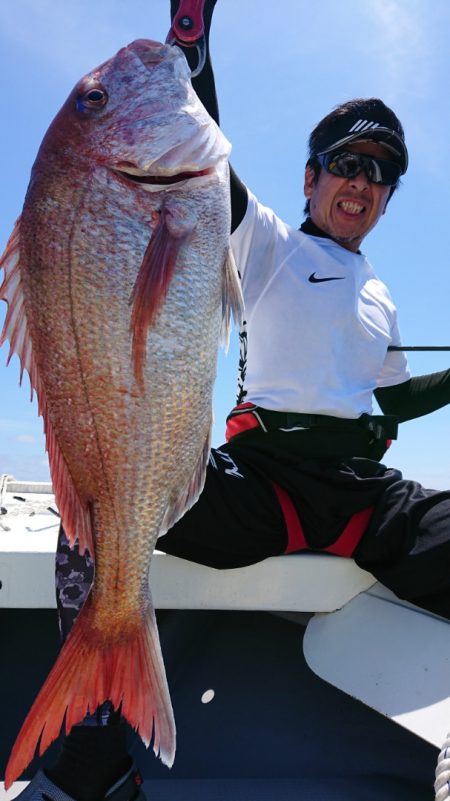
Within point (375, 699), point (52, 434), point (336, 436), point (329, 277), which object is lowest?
point (375, 699)

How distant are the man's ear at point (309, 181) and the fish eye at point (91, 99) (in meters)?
1.51

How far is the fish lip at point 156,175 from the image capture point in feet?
5.09

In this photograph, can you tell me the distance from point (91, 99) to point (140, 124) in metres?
0.17

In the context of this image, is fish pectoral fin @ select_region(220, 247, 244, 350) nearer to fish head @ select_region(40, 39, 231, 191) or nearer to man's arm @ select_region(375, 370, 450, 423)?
fish head @ select_region(40, 39, 231, 191)

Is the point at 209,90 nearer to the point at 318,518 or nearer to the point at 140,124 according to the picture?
the point at 140,124

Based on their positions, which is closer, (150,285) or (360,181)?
(150,285)

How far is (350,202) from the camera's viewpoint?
2.80 metres

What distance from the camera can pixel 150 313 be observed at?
1.45m

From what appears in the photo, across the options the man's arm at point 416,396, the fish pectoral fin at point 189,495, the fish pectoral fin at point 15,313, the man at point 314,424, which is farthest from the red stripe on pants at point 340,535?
the man's arm at point 416,396

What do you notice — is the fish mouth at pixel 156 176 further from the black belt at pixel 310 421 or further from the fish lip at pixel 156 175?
the black belt at pixel 310 421

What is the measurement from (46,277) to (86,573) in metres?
0.92

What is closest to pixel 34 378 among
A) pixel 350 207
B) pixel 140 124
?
pixel 140 124

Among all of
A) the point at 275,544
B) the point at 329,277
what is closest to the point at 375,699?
the point at 275,544

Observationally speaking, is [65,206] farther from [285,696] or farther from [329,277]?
[285,696]
